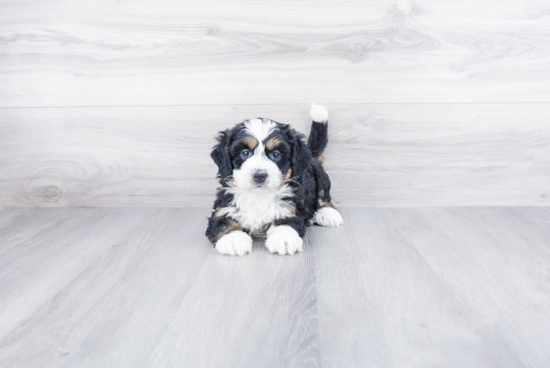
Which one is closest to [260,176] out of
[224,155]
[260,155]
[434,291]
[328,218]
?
[260,155]

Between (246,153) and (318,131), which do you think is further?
(318,131)

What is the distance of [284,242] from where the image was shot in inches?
66.2

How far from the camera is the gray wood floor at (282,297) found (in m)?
1.02

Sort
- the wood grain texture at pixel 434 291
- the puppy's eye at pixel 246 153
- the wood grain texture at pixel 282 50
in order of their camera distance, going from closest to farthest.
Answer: the wood grain texture at pixel 434 291 → the puppy's eye at pixel 246 153 → the wood grain texture at pixel 282 50

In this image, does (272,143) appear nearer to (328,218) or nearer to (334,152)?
(328,218)

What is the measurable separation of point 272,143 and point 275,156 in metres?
0.06

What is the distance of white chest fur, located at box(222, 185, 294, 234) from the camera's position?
6.10 ft

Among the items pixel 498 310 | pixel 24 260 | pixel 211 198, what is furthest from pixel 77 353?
pixel 211 198

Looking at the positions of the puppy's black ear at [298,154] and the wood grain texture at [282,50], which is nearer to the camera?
the puppy's black ear at [298,154]

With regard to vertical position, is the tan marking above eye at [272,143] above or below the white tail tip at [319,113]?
below

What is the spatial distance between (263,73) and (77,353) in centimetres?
163


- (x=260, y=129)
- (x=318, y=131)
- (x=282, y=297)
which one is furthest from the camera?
(x=318, y=131)

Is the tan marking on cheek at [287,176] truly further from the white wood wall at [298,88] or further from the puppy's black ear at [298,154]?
the white wood wall at [298,88]

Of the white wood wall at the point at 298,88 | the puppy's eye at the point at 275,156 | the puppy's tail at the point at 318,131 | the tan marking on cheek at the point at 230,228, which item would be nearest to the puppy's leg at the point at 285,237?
the tan marking on cheek at the point at 230,228
